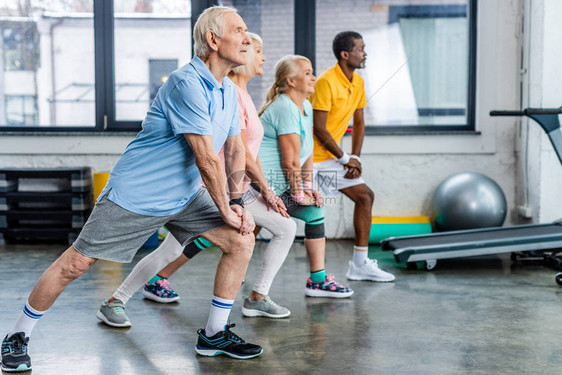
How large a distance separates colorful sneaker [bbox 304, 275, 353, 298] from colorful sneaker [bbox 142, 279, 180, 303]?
0.73 meters

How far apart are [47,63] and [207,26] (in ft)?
13.5

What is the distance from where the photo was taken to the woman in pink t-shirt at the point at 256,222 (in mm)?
3082

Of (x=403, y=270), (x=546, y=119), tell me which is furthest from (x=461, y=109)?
(x=403, y=270)

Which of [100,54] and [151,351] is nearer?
[151,351]

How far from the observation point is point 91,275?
425 cm

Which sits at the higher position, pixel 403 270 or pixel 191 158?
pixel 191 158

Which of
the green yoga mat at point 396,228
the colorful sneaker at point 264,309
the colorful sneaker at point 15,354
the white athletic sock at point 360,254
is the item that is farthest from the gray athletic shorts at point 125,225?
the green yoga mat at point 396,228

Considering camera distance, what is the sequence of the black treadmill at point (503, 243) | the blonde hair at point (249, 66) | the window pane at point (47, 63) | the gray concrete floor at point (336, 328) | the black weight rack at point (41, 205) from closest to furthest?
the gray concrete floor at point (336, 328)
the blonde hair at point (249, 66)
the black treadmill at point (503, 243)
the black weight rack at point (41, 205)
the window pane at point (47, 63)

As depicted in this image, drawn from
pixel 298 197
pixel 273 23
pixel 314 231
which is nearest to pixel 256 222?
pixel 298 197

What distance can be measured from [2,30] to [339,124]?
365 cm

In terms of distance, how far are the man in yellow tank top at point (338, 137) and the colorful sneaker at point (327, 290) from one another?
47cm

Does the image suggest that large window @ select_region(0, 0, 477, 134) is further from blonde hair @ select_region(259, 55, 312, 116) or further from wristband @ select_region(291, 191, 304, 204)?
wristband @ select_region(291, 191, 304, 204)

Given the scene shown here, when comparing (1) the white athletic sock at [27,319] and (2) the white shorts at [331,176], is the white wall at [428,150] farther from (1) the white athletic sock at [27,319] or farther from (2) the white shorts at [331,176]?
(1) the white athletic sock at [27,319]

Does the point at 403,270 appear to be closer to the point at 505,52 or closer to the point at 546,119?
the point at 546,119
